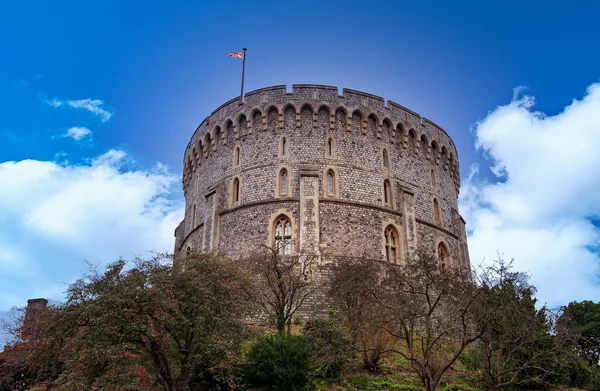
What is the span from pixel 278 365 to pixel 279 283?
4.28m

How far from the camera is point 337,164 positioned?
26734mm

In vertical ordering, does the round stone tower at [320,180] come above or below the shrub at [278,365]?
above

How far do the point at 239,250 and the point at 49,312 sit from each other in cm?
1345

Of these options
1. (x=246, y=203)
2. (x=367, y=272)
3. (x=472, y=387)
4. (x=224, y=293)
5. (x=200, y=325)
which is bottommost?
(x=472, y=387)

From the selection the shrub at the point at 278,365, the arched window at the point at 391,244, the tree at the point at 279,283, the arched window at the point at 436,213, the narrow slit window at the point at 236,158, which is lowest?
the shrub at the point at 278,365

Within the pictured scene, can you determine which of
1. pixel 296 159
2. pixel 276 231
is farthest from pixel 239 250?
pixel 296 159

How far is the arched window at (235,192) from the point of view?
27.1 metres

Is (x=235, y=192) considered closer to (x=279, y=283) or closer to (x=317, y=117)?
(x=317, y=117)

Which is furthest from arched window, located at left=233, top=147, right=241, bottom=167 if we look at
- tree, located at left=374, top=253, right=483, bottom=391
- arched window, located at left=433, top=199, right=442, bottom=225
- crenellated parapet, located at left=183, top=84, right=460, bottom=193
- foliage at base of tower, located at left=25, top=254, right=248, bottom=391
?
foliage at base of tower, located at left=25, top=254, right=248, bottom=391

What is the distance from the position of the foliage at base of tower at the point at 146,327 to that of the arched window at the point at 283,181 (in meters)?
11.5

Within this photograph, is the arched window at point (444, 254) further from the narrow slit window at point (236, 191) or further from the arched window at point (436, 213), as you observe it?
the narrow slit window at point (236, 191)

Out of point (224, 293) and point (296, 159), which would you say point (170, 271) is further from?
point (296, 159)

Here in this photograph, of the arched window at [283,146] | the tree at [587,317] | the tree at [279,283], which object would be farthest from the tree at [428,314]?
the tree at [587,317]

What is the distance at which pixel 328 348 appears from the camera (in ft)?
54.3
